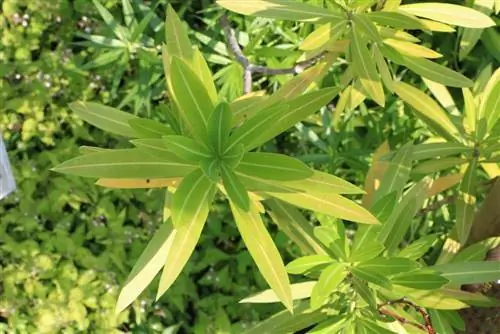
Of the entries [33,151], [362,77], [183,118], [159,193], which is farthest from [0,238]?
[362,77]

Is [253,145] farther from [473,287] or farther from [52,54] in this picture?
[52,54]

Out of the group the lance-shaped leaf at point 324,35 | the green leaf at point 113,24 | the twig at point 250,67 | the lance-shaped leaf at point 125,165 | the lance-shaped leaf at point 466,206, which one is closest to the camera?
the lance-shaped leaf at point 125,165

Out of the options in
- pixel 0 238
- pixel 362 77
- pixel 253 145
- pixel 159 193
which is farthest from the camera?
pixel 159 193

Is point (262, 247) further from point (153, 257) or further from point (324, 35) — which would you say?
point (324, 35)

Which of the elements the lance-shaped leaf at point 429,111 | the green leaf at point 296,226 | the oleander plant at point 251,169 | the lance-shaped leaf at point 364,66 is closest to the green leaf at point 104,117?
the oleander plant at point 251,169

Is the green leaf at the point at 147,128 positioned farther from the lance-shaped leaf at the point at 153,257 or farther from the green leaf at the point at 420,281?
the green leaf at the point at 420,281

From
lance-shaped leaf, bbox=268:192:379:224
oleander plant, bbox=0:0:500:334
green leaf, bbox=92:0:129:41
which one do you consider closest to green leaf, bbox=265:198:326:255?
oleander plant, bbox=0:0:500:334
